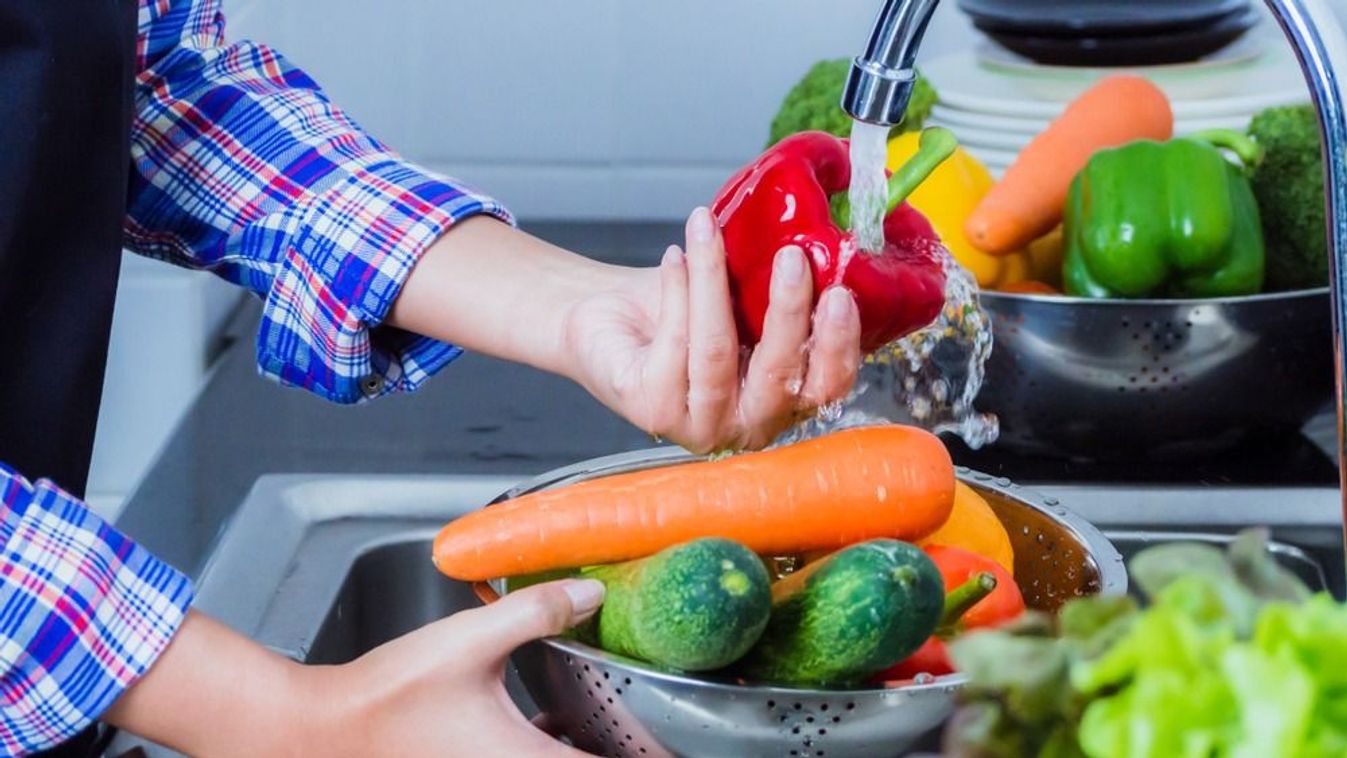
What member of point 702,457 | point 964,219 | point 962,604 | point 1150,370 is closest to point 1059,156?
point 964,219

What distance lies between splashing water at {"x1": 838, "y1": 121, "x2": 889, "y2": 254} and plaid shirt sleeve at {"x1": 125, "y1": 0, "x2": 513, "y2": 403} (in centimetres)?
26

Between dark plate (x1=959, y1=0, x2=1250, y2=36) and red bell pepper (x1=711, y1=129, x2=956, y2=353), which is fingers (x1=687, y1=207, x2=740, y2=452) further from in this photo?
dark plate (x1=959, y1=0, x2=1250, y2=36)

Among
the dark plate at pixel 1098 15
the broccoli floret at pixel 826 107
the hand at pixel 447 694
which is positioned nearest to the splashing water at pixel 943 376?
the hand at pixel 447 694

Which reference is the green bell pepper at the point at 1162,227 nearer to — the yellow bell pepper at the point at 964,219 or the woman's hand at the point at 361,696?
the yellow bell pepper at the point at 964,219

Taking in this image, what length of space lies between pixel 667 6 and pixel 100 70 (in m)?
1.10

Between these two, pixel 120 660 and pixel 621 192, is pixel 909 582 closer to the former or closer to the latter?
Result: pixel 120 660

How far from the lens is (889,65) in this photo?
0.65 metres

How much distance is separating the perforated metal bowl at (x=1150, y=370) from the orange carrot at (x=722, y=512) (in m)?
0.30

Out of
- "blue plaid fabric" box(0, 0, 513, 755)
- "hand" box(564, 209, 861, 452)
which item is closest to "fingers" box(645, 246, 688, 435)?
"hand" box(564, 209, 861, 452)

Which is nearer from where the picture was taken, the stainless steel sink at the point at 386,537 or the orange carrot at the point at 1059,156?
the stainless steel sink at the point at 386,537

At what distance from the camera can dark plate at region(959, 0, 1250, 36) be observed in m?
1.56

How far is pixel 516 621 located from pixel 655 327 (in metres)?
0.22

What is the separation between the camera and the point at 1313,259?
121cm

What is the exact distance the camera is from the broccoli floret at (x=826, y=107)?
1489 millimetres
